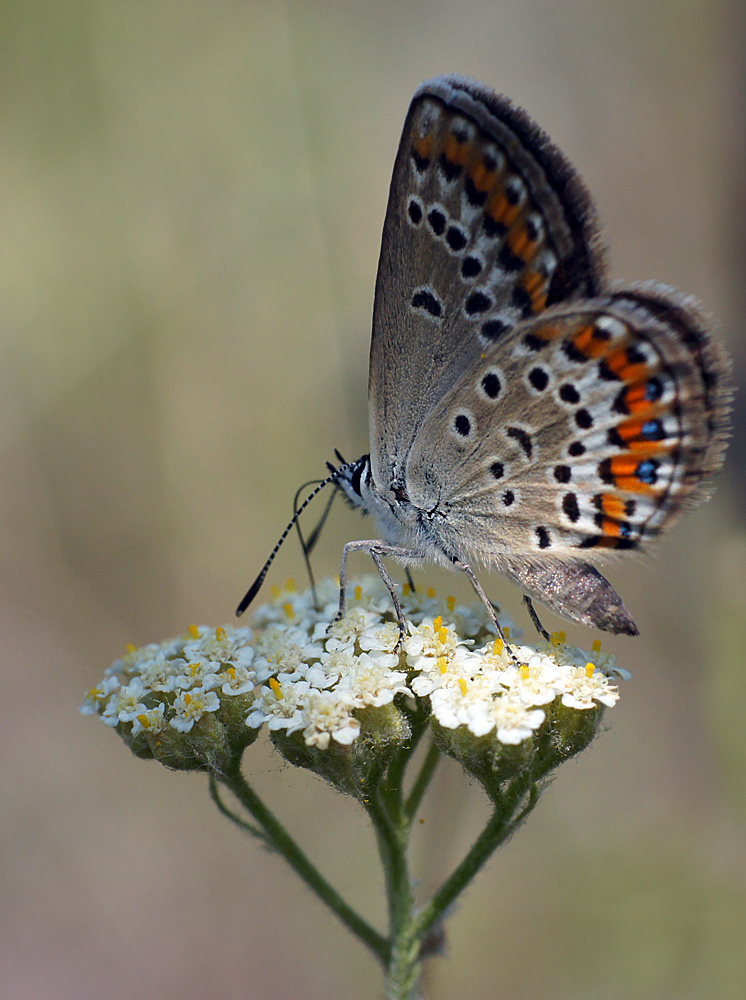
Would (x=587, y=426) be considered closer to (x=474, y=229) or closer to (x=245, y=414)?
(x=474, y=229)

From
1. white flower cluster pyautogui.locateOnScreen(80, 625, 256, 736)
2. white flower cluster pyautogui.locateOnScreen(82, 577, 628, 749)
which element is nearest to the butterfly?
white flower cluster pyautogui.locateOnScreen(82, 577, 628, 749)

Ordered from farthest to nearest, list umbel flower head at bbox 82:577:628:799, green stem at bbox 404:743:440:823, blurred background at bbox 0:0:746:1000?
blurred background at bbox 0:0:746:1000, green stem at bbox 404:743:440:823, umbel flower head at bbox 82:577:628:799

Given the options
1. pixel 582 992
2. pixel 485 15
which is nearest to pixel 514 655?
pixel 582 992

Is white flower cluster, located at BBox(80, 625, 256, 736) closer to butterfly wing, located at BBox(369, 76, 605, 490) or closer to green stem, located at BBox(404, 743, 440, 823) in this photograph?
green stem, located at BBox(404, 743, 440, 823)

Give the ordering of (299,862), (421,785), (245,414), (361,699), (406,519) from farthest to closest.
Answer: (245,414) → (406,519) → (421,785) → (299,862) → (361,699)

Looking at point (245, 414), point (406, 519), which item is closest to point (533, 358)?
point (406, 519)

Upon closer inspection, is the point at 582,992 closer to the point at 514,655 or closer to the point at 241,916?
the point at 241,916

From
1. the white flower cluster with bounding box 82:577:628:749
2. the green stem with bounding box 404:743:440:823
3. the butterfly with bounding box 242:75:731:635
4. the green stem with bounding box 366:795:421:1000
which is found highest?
the butterfly with bounding box 242:75:731:635
